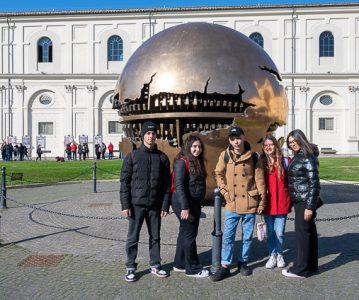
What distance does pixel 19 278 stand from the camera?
17.3 feet

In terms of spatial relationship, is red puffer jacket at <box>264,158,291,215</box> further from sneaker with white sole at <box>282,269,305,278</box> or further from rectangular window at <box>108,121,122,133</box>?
rectangular window at <box>108,121,122,133</box>

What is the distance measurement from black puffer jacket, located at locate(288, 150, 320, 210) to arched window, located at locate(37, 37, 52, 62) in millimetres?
45194

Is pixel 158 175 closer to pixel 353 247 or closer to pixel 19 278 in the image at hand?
pixel 19 278

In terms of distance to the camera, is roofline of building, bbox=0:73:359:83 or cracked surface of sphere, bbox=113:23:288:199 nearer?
cracked surface of sphere, bbox=113:23:288:199

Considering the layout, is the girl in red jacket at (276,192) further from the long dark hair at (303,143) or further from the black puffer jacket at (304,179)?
the long dark hair at (303,143)

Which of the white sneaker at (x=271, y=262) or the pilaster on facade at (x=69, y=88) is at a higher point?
the pilaster on facade at (x=69, y=88)

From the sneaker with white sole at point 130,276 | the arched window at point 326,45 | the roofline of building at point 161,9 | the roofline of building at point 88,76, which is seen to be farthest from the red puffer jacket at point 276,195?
the arched window at point 326,45

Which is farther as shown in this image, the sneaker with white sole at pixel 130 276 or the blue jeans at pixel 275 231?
the blue jeans at pixel 275 231

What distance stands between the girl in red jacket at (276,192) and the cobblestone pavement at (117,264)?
0.27 metres

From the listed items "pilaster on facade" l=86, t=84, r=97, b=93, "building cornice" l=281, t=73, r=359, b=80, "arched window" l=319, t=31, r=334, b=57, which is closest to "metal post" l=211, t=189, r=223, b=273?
"building cornice" l=281, t=73, r=359, b=80

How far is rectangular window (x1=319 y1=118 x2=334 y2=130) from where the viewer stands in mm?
44969

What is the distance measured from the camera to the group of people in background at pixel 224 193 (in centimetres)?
524

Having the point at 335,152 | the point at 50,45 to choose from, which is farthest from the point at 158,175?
the point at 50,45

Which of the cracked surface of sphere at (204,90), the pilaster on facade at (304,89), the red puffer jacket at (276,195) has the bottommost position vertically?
the red puffer jacket at (276,195)
